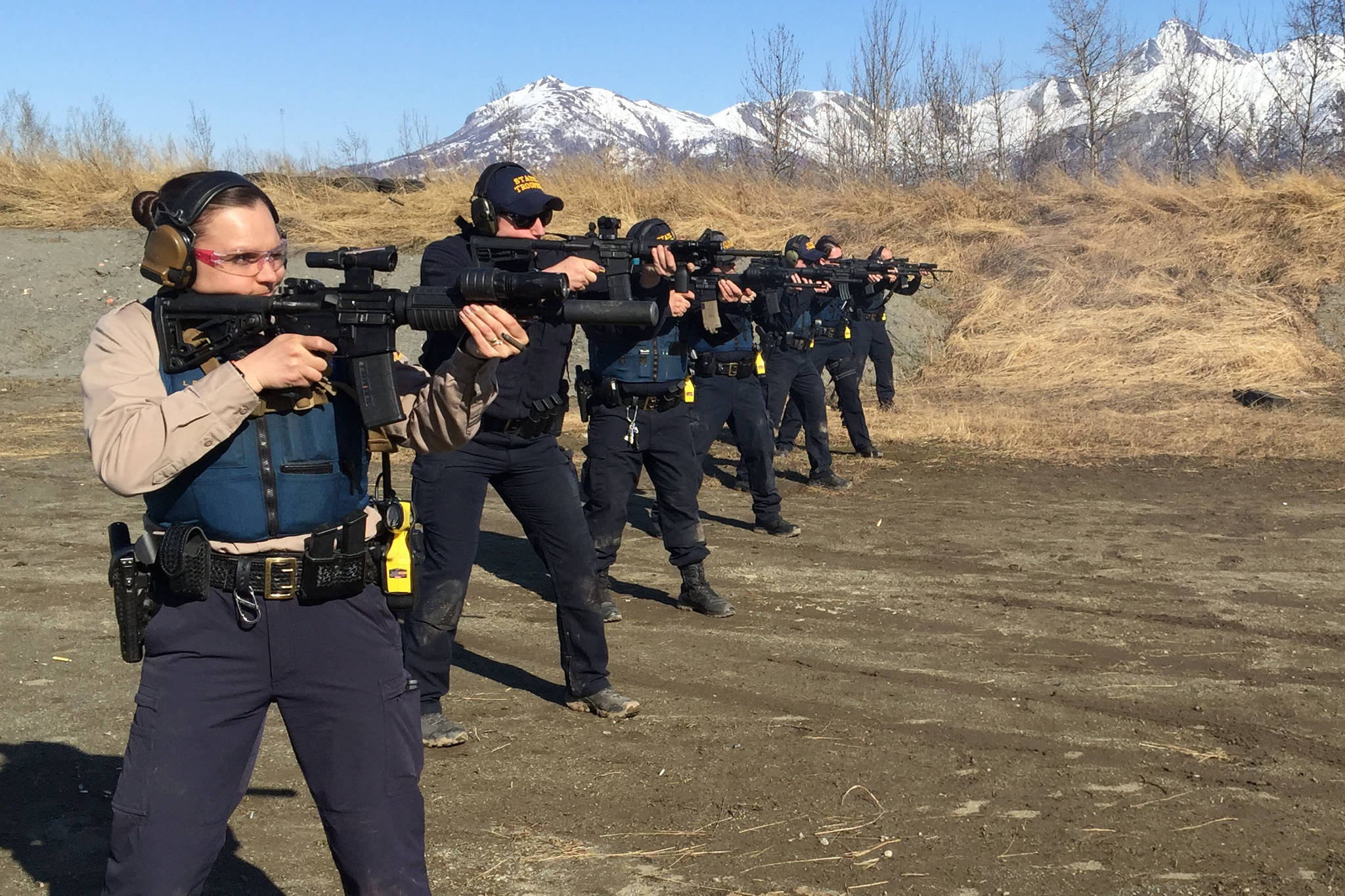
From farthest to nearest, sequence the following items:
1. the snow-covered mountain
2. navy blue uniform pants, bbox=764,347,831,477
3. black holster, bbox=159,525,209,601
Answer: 1. the snow-covered mountain
2. navy blue uniform pants, bbox=764,347,831,477
3. black holster, bbox=159,525,209,601

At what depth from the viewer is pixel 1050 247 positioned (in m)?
21.6

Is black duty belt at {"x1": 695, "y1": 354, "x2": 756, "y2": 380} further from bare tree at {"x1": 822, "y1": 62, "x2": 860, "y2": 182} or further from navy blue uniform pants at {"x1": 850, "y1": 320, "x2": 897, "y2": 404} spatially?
bare tree at {"x1": 822, "y1": 62, "x2": 860, "y2": 182}

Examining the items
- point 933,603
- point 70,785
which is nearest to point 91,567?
point 70,785

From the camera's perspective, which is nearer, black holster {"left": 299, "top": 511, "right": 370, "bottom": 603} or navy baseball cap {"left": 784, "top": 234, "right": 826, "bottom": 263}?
black holster {"left": 299, "top": 511, "right": 370, "bottom": 603}

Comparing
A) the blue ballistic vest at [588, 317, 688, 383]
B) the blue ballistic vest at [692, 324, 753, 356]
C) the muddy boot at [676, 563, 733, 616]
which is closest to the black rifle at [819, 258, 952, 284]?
the blue ballistic vest at [692, 324, 753, 356]

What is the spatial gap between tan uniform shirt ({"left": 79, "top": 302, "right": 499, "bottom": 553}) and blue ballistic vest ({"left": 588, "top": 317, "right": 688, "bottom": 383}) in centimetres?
374

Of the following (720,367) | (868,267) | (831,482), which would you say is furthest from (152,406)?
(868,267)

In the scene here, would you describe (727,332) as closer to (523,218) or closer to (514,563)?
(514,563)

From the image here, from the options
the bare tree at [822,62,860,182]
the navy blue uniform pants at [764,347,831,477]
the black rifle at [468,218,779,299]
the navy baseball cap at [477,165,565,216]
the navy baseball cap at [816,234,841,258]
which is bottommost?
the navy blue uniform pants at [764,347,831,477]

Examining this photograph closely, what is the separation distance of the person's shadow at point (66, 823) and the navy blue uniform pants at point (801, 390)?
692 cm

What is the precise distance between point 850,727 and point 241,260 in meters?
3.44

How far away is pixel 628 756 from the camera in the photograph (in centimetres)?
495

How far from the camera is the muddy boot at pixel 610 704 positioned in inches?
211

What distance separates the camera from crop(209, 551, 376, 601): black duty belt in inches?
108
